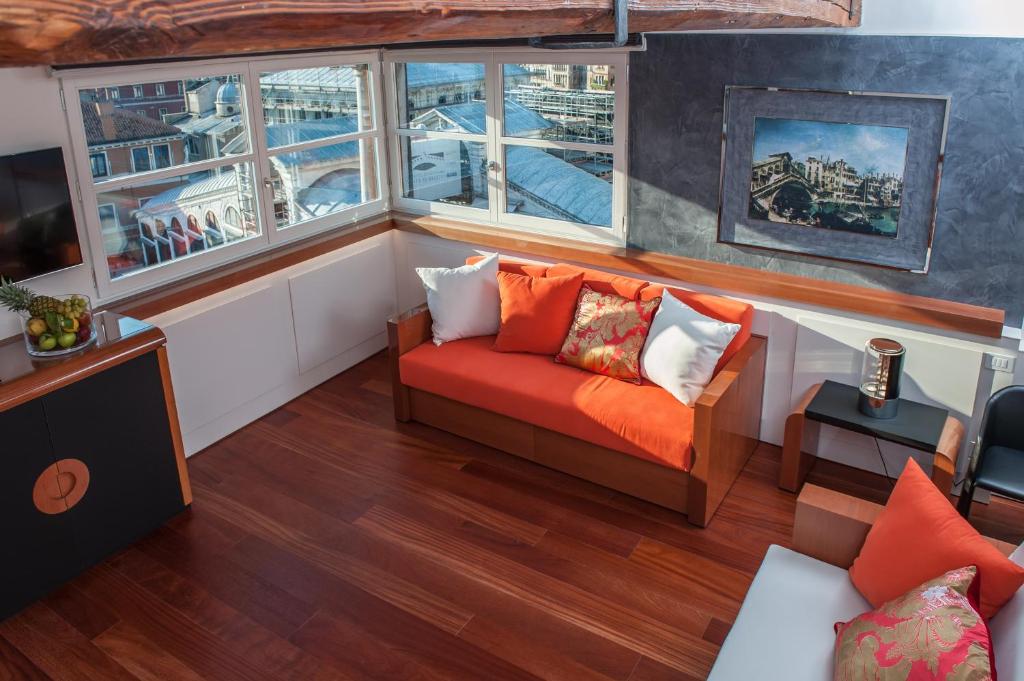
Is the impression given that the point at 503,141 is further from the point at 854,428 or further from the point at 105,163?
the point at 854,428

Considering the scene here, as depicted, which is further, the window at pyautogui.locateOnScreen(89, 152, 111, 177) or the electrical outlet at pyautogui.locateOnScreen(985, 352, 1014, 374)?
the window at pyautogui.locateOnScreen(89, 152, 111, 177)

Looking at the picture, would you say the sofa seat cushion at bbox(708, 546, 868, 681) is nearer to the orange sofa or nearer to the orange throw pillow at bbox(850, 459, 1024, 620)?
the orange throw pillow at bbox(850, 459, 1024, 620)

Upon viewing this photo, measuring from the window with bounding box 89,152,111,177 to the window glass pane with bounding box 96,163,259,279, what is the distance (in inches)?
3.4

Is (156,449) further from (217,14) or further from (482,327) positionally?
(217,14)

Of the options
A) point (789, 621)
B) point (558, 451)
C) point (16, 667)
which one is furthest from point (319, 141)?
point (789, 621)

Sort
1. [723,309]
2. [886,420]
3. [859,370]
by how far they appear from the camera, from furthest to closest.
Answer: [723,309] < [859,370] < [886,420]

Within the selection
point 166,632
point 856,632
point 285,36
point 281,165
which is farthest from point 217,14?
point 281,165

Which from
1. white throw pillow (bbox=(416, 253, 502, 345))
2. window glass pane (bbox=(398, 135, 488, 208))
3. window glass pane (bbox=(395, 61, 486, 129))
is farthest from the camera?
window glass pane (bbox=(398, 135, 488, 208))

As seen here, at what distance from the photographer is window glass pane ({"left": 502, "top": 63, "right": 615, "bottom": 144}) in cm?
434

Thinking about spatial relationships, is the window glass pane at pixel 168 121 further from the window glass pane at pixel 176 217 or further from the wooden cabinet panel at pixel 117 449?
the wooden cabinet panel at pixel 117 449

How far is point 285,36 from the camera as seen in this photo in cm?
109

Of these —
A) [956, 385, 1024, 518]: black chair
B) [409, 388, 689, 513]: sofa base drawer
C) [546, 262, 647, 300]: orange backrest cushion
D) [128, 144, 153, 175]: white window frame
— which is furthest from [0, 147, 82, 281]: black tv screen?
[956, 385, 1024, 518]: black chair

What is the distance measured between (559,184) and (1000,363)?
92.3 inches

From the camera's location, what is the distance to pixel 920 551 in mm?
2361
